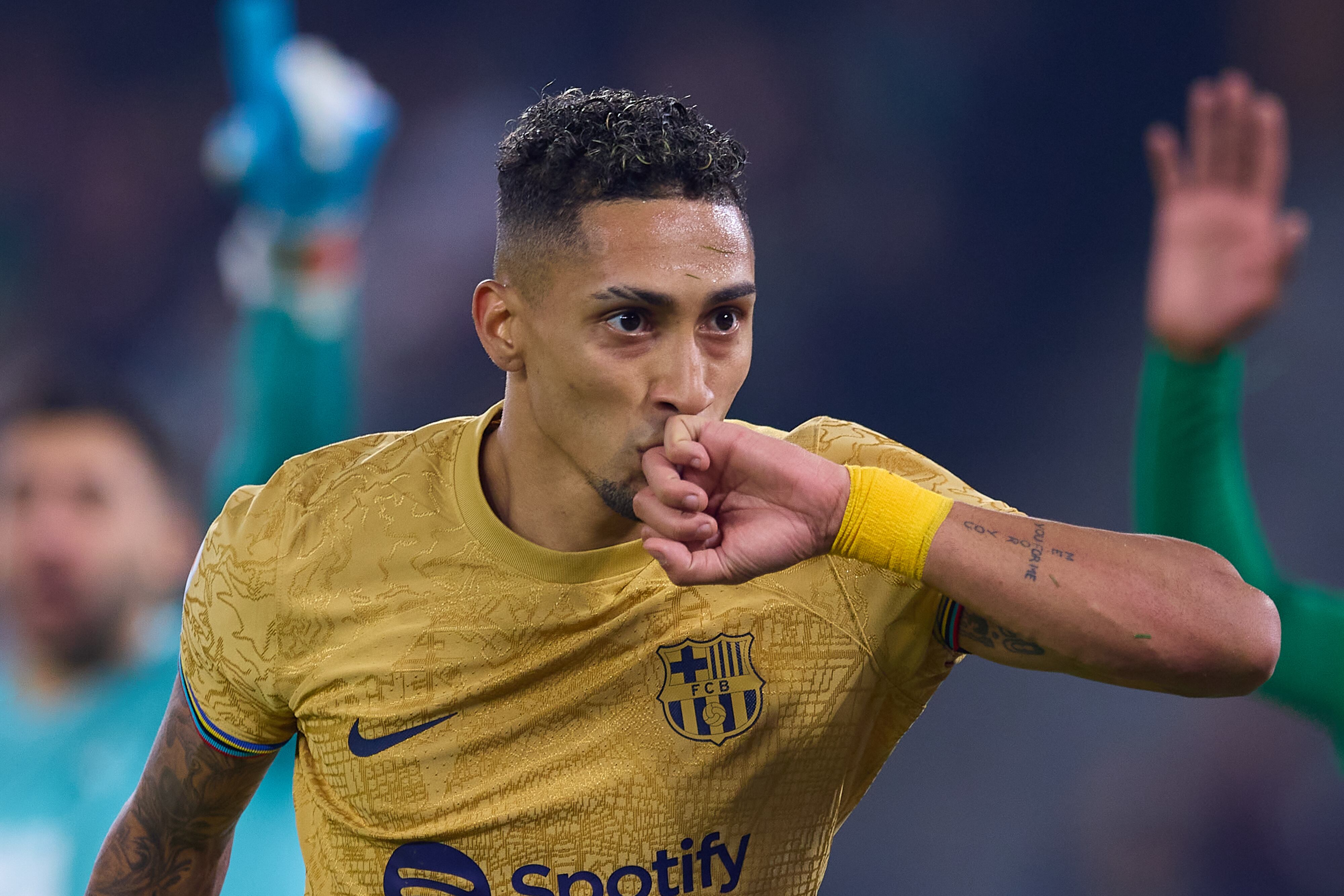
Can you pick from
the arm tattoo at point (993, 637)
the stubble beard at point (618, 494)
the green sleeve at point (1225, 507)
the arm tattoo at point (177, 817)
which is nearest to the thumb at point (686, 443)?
the stubble beard at point (618, 494)

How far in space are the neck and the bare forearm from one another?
1.68ft

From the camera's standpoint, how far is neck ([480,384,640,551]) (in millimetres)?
1704

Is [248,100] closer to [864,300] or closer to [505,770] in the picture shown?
[864,300]

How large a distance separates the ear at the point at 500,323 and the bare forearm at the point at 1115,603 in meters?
0.69

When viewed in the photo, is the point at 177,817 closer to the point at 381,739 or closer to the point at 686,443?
the point at 381,739

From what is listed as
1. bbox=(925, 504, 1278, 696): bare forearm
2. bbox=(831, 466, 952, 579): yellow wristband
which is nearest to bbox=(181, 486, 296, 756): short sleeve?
bbox=(831, 466, 952, 579): yellow wristband

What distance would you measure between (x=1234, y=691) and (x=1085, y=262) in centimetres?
277

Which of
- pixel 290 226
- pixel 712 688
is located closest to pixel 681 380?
pixel 712 688

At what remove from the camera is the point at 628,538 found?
5.71 feet

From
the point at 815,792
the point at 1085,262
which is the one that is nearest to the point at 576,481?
the point at 815,792

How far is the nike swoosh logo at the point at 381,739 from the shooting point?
168cm

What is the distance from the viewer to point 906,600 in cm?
162

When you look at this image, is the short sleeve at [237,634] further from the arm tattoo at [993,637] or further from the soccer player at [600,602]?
the arm tattoo at [993,637]

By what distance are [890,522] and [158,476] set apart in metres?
3.31
